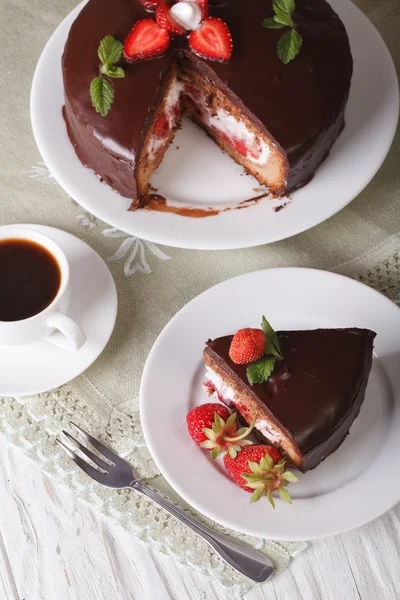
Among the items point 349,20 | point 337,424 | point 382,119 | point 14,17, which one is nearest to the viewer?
point 337,424

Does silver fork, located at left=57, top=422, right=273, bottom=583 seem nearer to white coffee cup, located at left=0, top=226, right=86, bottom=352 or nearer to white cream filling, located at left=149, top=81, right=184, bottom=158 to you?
white coffee cup, located at left=0, top=226, right=86, bottom=352

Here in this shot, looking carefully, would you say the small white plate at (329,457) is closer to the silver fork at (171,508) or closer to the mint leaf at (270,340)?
the silver fork at (171,508)

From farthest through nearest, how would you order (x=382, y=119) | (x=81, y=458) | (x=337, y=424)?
(x=382, y=119) → (x=81, y=458) → (x=337, y=424)

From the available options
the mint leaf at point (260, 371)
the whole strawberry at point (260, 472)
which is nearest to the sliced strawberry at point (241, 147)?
the mint leaf at point (260, 371)

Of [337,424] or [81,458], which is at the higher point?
[337,424]

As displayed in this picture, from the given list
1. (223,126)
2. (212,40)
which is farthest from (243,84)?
(223,126)

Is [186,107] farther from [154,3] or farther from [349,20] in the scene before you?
[349,20]

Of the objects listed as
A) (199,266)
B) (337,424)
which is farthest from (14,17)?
(337,424)
